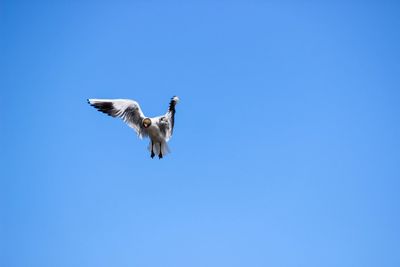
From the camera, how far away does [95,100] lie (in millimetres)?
13953

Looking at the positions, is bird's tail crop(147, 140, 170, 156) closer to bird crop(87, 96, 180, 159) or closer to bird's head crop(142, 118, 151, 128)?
bird crop(87, 96, 180, 159)

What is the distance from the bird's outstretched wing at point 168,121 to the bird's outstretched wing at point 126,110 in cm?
61

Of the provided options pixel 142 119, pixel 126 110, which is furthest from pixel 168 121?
pixel 126 110

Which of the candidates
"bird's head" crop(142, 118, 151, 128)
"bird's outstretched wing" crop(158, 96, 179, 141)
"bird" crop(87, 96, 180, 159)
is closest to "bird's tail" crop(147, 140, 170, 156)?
"bird" crop(87, 96, 180, 159)

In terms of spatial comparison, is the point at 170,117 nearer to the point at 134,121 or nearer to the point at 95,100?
the point at 134,121

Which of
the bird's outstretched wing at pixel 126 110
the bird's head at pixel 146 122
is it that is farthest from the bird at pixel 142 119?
the bird's head at pixel 146 122

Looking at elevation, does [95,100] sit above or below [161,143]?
above

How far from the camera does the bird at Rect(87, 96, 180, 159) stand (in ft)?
44.8

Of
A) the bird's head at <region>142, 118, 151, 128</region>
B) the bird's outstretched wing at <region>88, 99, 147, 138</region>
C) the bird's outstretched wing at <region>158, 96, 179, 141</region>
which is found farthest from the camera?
the bird's outstretched wing at <region>88, 99, 147, 138</region>

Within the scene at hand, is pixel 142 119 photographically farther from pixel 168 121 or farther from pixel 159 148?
pixel 159 148

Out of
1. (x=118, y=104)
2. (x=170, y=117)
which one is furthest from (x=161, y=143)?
→ (x=118, y=104)

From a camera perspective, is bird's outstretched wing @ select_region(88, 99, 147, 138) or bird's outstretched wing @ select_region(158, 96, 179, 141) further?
bird's outstretched wing @ select_region(88, 99, 147, 138)

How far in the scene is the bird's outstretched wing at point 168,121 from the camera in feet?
44.7

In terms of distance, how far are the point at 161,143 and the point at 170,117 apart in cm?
82
